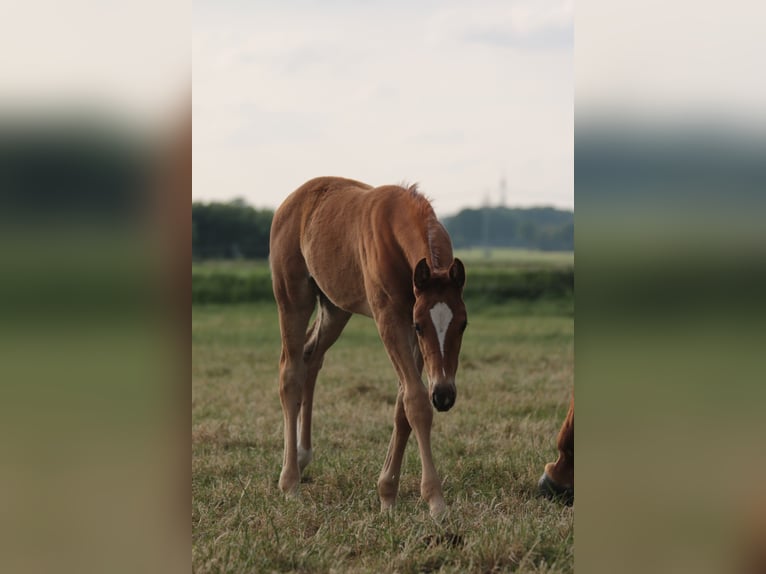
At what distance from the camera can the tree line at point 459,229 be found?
28.3 meters

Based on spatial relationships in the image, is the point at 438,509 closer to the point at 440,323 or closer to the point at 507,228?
the point at 440,323

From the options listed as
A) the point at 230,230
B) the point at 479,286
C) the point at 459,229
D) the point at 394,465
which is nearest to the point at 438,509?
the point at 394,465

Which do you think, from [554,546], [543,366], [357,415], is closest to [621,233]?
[554,546]

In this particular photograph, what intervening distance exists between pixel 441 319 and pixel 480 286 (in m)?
16.6

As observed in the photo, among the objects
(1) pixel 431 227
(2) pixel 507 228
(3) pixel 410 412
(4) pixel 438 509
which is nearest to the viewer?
(4) pixel 438 509

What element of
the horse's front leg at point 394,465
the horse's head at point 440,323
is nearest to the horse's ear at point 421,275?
the horse's head at point 440,323

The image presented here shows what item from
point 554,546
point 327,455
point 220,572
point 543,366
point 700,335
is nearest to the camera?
point 700,335

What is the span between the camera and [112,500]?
190 centimetres

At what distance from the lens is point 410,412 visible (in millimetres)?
4477

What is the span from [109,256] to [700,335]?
1.34 metres

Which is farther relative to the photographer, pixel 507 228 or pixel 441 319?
pixel 507 228

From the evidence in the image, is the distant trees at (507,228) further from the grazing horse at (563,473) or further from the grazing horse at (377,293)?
the grazing horse at (563,473)

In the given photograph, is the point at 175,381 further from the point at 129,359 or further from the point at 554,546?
the point at 554,546

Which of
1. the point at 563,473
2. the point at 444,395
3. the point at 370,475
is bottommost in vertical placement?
the point at 370,475
